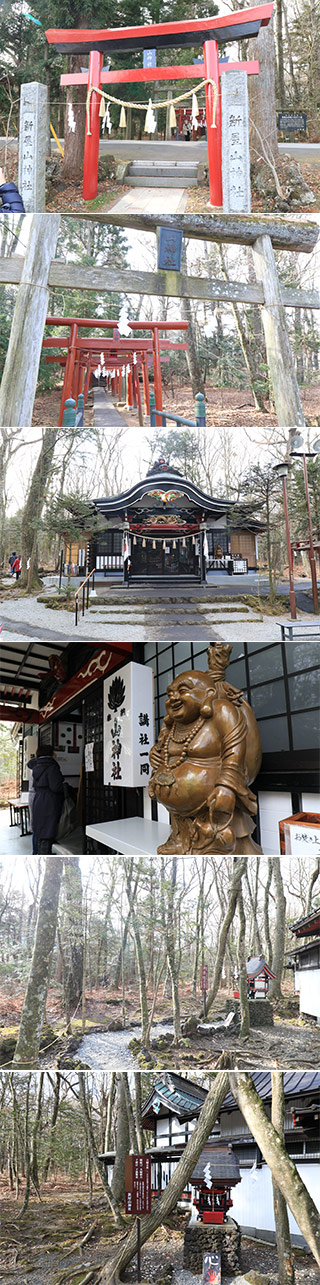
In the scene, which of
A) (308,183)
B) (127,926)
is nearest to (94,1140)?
(127,926)

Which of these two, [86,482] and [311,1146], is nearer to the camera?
[86,482]

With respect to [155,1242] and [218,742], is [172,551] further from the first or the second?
[155,1242]

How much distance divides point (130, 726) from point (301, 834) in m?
0.99

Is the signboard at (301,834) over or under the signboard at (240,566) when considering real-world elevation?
under

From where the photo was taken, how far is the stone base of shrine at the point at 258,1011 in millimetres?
3312

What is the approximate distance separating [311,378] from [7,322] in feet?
4.23

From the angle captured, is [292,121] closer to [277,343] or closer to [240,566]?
[277,343]

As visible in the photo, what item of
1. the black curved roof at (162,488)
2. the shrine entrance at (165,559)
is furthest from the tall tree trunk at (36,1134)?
the black curved roof at (162,488)

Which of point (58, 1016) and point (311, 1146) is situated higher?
point (58, 1016)

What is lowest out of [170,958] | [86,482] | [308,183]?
[170,958]

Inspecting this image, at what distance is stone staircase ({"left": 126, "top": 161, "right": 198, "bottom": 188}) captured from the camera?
3256mm

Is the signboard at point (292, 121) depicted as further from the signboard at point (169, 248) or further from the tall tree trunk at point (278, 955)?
the tall tree trunk at point (278, 955)

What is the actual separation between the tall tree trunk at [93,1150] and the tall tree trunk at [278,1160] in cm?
91

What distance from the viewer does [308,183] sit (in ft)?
11.0
